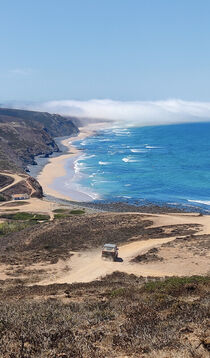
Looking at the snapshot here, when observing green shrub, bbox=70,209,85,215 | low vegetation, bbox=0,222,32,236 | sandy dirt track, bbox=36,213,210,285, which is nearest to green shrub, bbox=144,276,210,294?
sandy dirt track, bbox=36,213,210,285

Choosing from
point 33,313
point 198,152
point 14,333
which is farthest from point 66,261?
point 198,152

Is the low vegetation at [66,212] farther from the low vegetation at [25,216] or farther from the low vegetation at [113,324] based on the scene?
the low vegetation at [113,324]

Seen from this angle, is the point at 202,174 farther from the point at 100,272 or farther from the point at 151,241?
the point at 100,272

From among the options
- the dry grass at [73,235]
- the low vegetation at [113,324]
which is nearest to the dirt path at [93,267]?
the dry grass at [73,235]

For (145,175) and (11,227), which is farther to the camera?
(145,175)

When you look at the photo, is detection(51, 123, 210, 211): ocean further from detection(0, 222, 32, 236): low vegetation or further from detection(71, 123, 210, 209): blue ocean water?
detection(0, 222, 32, 236): low vegetation

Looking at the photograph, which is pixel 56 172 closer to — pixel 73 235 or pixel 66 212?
pixel 66 212

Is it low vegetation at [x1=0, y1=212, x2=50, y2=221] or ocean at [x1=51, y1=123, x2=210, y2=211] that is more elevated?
ocean at [x1=51, y1=123, x2=210, y2=211]

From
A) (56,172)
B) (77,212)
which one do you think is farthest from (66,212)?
(56,172)
